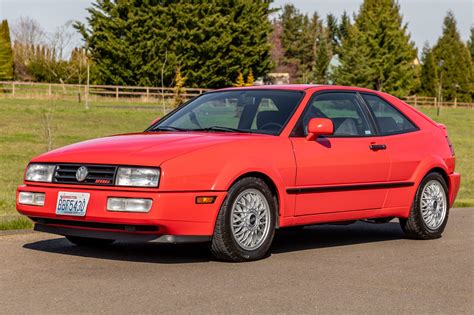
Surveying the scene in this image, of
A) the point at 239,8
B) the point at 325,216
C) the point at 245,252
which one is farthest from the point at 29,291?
the point at 239,8

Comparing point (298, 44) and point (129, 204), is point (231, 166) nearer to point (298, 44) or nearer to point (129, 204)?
point (129, 204)

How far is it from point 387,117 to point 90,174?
11.6ft

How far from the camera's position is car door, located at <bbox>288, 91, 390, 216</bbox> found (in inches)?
313

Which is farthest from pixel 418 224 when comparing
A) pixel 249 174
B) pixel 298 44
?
pixel 298 44

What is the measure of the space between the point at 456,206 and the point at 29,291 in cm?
905

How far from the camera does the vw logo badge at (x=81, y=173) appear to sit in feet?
23.3

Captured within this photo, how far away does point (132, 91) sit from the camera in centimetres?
5925

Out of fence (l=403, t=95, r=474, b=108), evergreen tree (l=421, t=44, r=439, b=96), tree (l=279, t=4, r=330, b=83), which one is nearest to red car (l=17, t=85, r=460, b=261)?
fence (l=403, t=95, r=474, b=108)

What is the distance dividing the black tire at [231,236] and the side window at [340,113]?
3.28 ft

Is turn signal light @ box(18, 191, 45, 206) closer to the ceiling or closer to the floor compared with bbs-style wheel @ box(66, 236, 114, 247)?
closer to the ceiling

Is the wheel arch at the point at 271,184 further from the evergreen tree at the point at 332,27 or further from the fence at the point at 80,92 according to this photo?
the evergreen tree at the point at 332,27

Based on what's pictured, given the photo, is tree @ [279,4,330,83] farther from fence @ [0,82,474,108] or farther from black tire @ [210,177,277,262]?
black tire @ [210,177,277,262]

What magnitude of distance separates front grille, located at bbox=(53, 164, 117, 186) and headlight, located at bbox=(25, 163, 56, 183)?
0.07m

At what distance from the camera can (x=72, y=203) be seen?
23.2 ft
